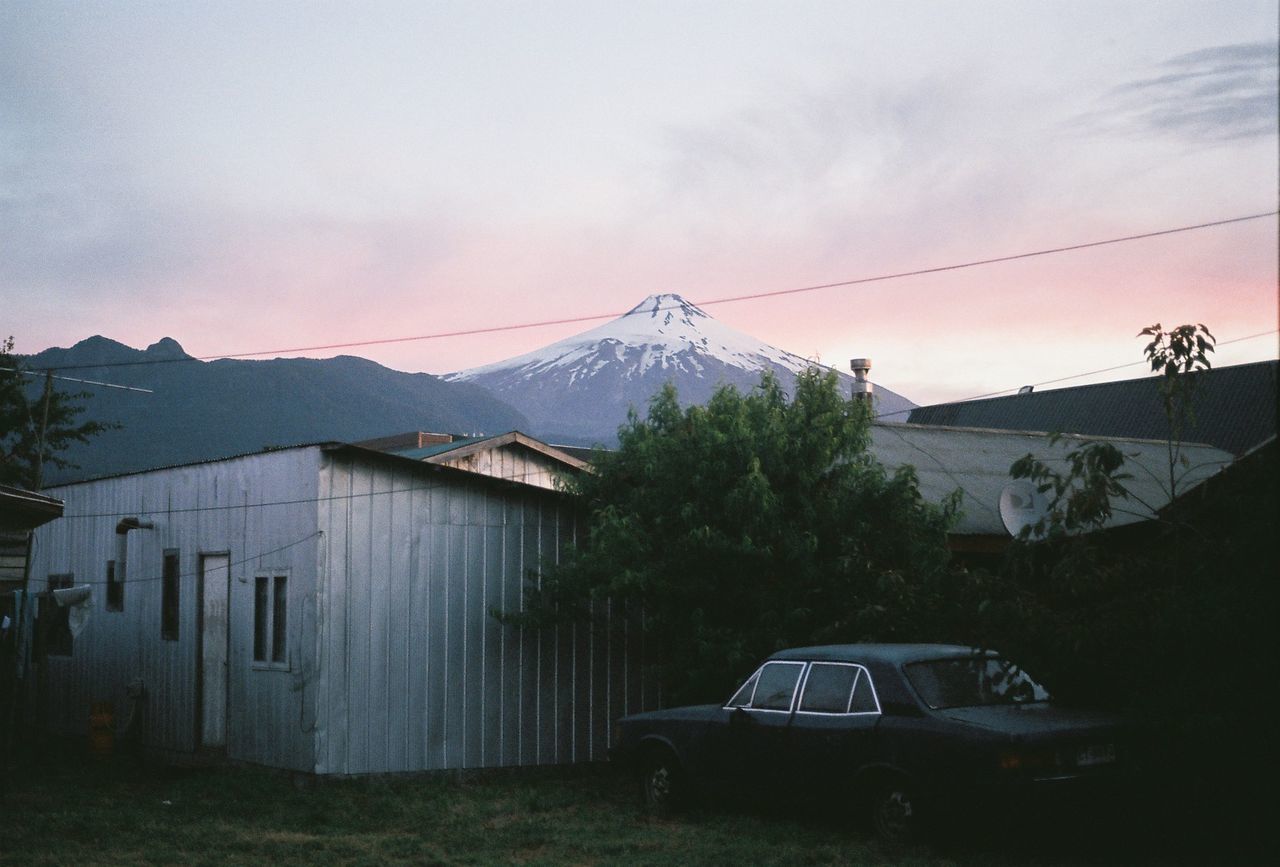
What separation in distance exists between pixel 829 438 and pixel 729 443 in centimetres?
114

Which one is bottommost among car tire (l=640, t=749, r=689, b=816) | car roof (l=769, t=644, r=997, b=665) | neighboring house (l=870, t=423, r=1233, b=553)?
car tire (l=640, t=749, r=689, b=816)

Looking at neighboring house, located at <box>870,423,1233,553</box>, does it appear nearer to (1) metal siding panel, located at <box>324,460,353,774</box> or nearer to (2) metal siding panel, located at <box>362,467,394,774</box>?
(2) metal siding panel, located at <box>362,467,394,774</box>

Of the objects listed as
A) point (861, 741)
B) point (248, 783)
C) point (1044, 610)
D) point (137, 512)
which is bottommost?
point (248, 783)

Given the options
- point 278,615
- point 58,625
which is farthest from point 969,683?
point 58,625

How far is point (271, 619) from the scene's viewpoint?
15.2 metres

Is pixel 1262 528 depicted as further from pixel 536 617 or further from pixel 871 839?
pixel 536 617

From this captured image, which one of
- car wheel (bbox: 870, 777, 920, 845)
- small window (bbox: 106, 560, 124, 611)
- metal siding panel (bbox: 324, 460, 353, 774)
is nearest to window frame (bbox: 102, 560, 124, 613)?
small window (bbox: 106, 560, 124, 611)

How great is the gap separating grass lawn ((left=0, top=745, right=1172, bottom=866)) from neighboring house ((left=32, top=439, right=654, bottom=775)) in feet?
1.80

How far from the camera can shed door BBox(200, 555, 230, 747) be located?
16234mm

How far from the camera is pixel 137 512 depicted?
18828 mm

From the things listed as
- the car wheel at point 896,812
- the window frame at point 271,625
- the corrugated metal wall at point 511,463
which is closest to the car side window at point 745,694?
the car wheel at point 896,812

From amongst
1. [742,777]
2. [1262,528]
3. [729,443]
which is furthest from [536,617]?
[1262,528]

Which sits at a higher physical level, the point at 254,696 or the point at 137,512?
the point at 137,512

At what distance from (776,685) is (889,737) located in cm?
150
